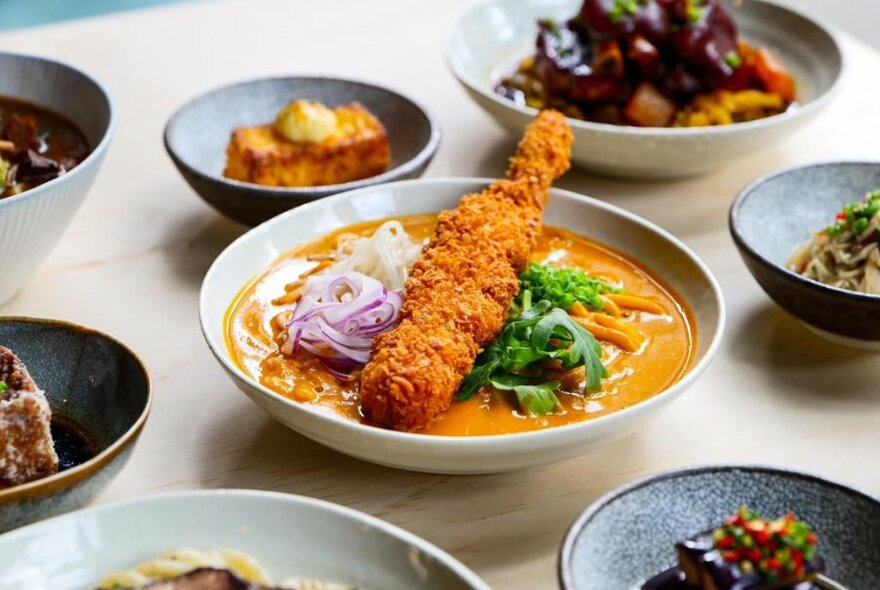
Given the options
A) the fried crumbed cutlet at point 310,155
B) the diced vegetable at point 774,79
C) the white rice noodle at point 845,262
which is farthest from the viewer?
the diced vegetable at point 774,79

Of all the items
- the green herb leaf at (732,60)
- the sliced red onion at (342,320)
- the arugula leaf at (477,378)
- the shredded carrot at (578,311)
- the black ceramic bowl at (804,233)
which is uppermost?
the green herb leaf at (732,60)

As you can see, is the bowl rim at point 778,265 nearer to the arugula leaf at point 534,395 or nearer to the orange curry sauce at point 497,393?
the orange curry sauce at point 497,393

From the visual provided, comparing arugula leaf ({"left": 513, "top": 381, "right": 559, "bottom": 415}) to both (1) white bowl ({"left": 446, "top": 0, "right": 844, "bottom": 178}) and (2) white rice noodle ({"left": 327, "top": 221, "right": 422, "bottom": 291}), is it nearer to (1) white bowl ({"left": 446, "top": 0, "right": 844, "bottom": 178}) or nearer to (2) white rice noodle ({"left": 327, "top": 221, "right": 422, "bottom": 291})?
(2) white rice noodle ({"left": 327, "top": 221, "right": 422, "bottom": 291})

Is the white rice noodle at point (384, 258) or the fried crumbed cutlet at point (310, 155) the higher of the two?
the white rice noodle at point (384, 258)

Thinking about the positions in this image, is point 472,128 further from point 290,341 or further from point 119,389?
point 119,389

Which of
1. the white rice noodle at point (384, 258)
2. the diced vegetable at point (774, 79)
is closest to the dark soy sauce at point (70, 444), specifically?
the white rice noodle at point (384, 258)

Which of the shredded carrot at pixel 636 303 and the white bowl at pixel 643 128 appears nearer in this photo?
the shredded carrot at pixel 636 303

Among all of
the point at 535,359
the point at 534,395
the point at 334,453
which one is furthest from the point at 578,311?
the point at 334,453

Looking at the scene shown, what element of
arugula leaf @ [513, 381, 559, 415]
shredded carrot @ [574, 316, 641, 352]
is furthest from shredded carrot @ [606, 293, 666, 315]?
arugula leaf @ [513, 381, 559, 415]
